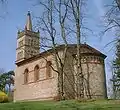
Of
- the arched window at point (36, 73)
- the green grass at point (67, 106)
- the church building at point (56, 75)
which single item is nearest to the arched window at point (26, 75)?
the church building at point (56, 75)

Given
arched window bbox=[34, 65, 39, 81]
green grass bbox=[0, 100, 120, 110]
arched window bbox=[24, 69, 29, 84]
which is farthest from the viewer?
arched window bbox=[24, 69, 29, 84]

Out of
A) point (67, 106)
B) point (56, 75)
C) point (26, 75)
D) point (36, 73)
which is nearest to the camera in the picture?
point (67, 106)

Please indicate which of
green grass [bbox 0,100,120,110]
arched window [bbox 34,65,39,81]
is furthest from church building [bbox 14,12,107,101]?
green grass [bbox 0,100,120,110]

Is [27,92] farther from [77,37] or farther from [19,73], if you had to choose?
[77,37]

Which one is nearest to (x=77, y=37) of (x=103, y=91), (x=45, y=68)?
(x=103, y=91)

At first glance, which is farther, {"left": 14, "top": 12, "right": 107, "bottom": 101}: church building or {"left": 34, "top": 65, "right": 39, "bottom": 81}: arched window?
{"left": 34, "top": 65, "right": 39, "bottom": 81}: arched window

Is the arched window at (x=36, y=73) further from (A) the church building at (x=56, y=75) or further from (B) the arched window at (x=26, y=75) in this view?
(B) the arched window at (x=26, y=75)

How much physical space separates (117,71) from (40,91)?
1910 cm

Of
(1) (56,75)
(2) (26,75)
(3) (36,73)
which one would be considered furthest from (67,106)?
(2) (26,75)

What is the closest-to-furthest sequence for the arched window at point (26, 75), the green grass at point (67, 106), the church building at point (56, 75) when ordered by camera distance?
the green grass at point (67, 106), the church building at point (56, 75), the arched window at point (26, 75)

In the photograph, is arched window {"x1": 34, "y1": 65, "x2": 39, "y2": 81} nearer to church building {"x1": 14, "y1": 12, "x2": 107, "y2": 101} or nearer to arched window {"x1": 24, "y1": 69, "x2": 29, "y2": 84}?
church building {"x1": 14, "y1": 12, "x2": 107, "y2": 101}

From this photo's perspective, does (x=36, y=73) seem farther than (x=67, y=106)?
Yes

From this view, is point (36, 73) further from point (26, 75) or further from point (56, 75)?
point (56, 75)

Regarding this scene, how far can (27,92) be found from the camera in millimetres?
41688
